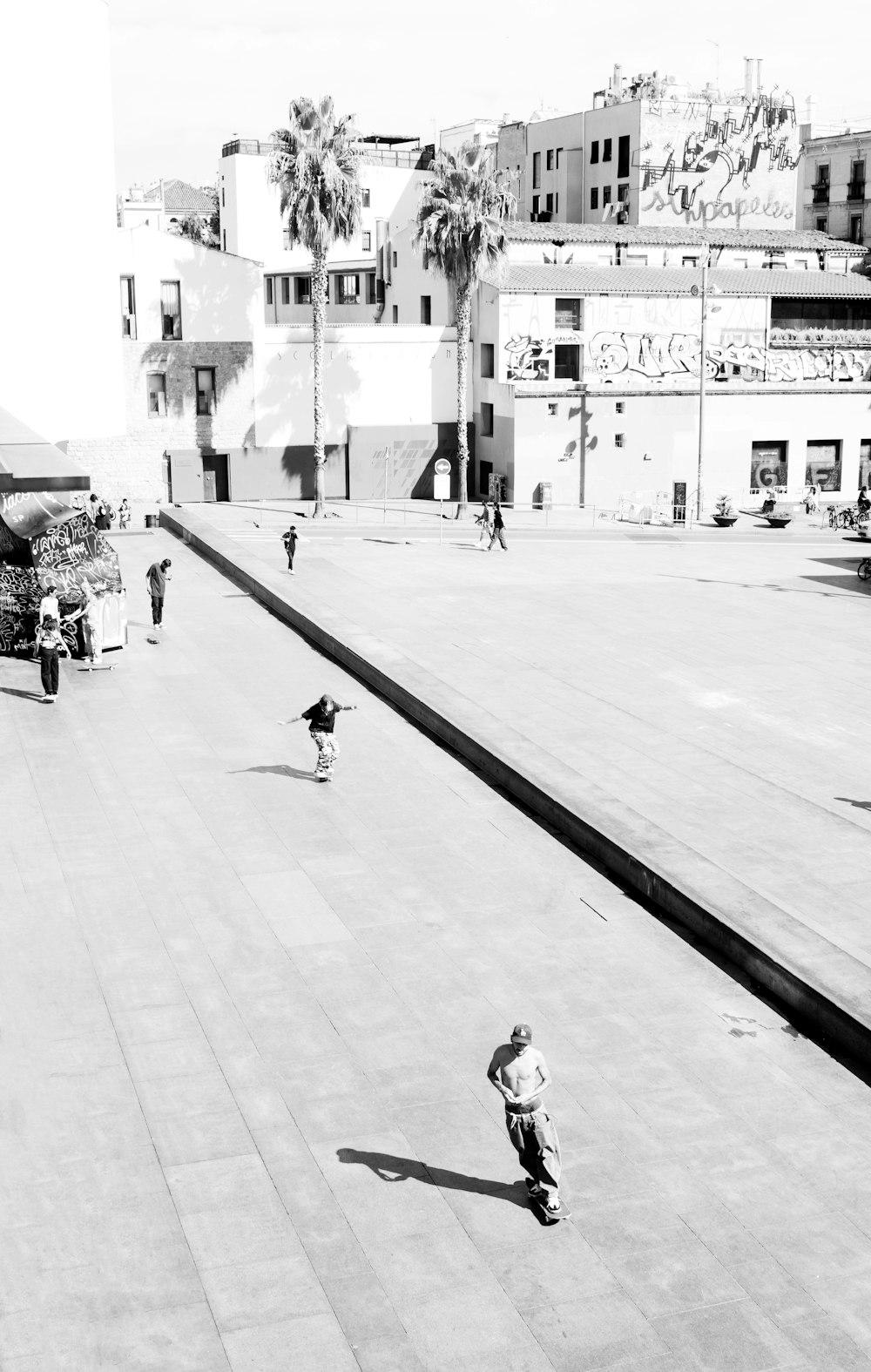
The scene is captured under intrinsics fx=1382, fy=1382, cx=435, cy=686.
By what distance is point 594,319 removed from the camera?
5559cm

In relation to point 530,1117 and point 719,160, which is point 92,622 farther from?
point 719,160

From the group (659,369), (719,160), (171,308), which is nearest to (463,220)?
(659,369)

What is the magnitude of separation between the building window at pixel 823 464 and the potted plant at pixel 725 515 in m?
7.86

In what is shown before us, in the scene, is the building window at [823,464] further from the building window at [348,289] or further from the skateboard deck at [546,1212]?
the skateboard deck at [546,1212]

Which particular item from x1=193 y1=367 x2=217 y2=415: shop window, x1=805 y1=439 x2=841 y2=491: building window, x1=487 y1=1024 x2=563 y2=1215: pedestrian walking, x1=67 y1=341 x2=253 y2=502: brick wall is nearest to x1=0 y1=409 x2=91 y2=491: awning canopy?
x1=487 y1=1024 x2=563 y2=1215: pedestrian walking

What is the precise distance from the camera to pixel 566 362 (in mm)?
55594

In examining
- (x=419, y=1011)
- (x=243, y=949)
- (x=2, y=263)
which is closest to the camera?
(x=419, y=1011)

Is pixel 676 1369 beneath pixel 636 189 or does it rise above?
beneath

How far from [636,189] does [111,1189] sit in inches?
2856

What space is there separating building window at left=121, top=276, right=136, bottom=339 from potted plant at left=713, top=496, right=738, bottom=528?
23.0 metres

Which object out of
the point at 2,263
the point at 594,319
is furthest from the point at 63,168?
the point at 594,319

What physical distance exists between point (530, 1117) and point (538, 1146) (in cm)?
18

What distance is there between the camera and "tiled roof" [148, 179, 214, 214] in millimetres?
104062

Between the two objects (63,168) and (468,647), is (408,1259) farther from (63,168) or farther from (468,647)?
(63,168)
